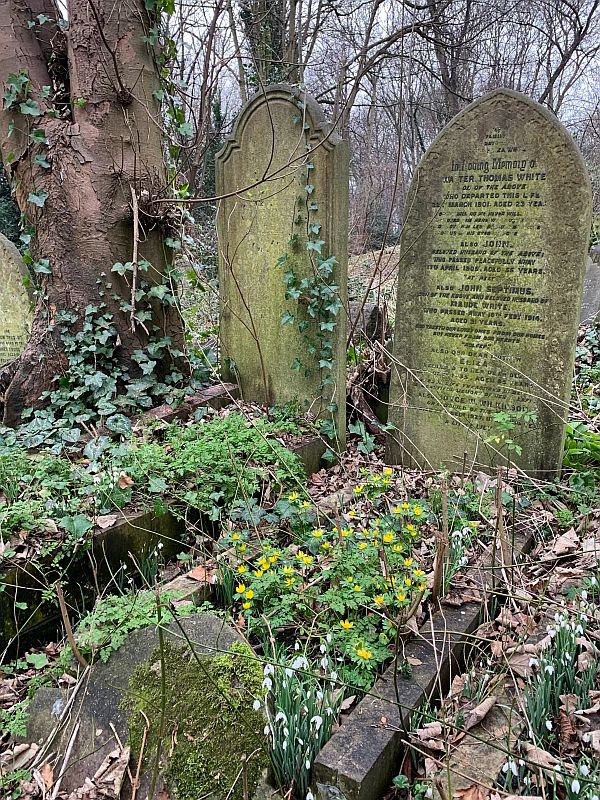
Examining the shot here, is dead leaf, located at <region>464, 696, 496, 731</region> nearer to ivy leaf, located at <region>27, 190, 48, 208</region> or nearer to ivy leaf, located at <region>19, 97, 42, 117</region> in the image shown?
ivy leaf, located at <region>27, 190, 48, 208</region>

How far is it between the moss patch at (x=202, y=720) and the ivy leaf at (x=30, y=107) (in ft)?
12.5

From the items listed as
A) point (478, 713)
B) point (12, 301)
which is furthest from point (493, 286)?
point (12, 301)

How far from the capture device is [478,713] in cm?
197

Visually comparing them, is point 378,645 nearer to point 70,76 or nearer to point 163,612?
point 163,612

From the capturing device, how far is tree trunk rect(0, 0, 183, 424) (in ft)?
13.5

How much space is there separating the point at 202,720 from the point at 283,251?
11.2 ft

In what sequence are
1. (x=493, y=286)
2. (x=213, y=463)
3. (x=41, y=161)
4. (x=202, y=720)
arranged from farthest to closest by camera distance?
(x=41, y=161) → (x=493, y=286) → (x=213, y=463) → (x=202, y=720)

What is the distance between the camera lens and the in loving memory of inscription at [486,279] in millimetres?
3818

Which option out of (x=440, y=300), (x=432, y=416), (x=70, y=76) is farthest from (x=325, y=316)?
(x=70, y=76)

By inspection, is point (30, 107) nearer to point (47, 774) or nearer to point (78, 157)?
point (78, 157)

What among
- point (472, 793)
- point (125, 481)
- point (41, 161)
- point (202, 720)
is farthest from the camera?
point (41, 161)

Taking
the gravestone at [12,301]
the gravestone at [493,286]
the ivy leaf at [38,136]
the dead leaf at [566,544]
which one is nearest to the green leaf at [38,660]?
the dead leaf at [566,544]

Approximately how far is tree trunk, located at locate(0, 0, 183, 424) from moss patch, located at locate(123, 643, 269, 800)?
2.67m

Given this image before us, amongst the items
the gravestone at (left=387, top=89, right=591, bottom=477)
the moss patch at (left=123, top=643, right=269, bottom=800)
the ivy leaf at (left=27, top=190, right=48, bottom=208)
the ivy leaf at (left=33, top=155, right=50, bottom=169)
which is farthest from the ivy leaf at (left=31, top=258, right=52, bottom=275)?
the moss patch at (left=123, top=643, right=269, bottom=800)
